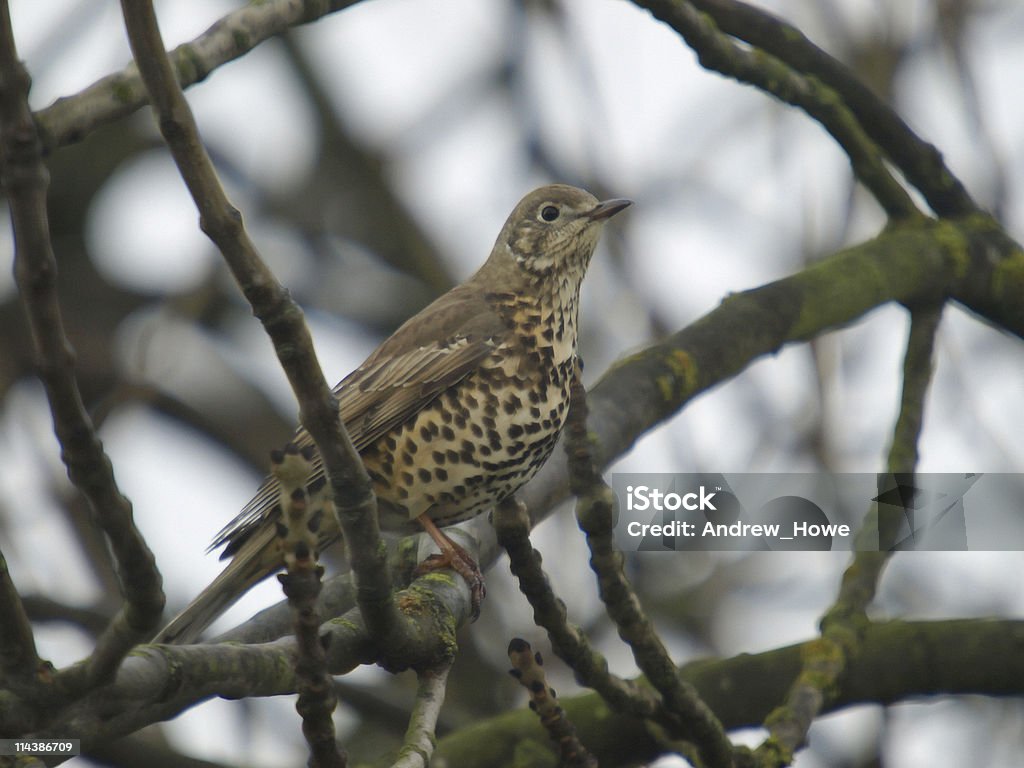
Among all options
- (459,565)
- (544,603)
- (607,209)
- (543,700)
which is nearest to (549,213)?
(607,209)

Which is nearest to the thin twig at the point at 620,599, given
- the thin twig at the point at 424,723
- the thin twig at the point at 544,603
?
the thin twig at the point at 544,603

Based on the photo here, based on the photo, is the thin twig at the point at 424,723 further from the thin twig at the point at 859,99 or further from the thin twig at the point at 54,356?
the thin twig at the point at 859,99

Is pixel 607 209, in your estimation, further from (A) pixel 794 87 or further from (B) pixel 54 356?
(B) pixel 54 356

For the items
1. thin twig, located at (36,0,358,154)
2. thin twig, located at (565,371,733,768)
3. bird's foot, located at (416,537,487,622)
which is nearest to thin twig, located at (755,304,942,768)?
thin twig, located at (565,371,733,768)

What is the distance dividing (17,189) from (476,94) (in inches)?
279

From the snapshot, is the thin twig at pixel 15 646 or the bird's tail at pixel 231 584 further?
the bird's tail at pixel 231 584

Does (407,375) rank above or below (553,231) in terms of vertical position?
below

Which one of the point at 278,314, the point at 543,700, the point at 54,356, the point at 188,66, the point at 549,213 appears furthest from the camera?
the point at 549,213

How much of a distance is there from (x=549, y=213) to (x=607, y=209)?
0.30m

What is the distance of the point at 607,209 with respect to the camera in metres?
5.59

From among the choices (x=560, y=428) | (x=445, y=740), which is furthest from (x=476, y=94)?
(x=445, y=740)

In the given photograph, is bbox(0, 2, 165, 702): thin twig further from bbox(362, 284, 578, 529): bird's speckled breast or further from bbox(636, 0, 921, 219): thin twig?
bbox(636, 0, 921, 219): thin twig

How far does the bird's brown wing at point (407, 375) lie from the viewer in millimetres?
4777

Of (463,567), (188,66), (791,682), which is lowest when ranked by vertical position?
(791,682)
